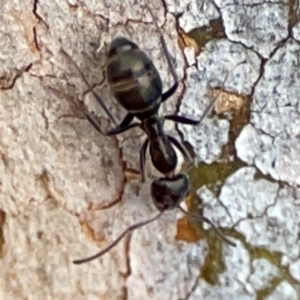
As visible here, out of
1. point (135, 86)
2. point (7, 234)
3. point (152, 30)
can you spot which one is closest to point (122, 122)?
point (135, 86)

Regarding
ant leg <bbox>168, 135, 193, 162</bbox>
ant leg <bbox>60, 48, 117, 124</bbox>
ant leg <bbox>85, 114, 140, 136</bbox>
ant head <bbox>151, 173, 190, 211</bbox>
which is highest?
ant leg <bbox>60, 48, 117, 124</bbox>

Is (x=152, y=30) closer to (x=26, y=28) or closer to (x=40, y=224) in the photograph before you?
(x=26, y=28)

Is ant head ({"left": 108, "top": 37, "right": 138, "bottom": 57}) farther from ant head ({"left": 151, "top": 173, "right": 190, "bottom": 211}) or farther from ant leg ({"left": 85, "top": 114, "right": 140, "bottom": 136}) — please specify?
ant head ({"left": 151, "top": 173, "right": 190, "bottom": 211})

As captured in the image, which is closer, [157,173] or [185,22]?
[185,22]

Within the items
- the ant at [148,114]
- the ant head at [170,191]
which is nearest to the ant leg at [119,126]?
the ant at [148,114]

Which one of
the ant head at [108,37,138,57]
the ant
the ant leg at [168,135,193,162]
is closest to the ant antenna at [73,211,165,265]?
the ant

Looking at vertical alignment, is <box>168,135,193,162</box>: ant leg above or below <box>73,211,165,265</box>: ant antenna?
above

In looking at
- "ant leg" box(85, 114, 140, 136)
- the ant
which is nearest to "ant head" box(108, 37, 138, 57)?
the ant
